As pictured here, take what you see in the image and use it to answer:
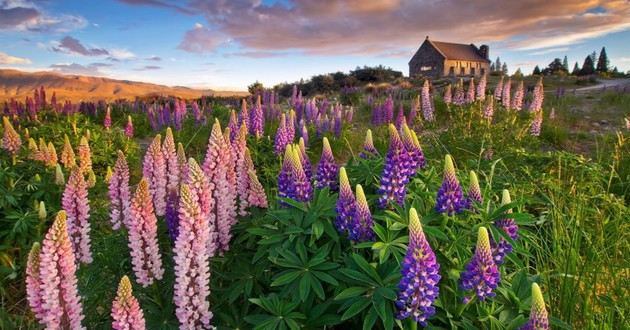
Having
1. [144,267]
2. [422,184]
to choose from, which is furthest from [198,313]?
[422,184]

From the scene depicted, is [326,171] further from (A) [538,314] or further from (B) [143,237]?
(A) [538,314]

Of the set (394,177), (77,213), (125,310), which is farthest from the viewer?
(77,213)

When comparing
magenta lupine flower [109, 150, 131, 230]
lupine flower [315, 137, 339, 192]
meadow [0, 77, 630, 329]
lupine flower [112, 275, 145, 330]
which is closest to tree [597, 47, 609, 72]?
meadow [0, 77, 630, 329]

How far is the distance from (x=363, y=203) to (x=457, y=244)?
0.56 metres

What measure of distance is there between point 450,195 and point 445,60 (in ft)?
184

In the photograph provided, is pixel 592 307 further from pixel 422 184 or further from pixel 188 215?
pixel 188 215

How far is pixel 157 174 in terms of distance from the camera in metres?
3.28

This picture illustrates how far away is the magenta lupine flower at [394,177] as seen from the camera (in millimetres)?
2643

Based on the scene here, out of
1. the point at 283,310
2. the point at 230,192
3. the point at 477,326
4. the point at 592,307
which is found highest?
the point at 230,192

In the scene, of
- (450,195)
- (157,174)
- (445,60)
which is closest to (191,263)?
(157,174)

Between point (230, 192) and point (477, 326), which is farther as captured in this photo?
point (230, 192)

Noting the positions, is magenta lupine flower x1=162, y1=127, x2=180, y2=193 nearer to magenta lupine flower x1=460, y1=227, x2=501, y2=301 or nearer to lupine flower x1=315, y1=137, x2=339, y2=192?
lupine flower x1=315, y1=137, x2=339, y2=192

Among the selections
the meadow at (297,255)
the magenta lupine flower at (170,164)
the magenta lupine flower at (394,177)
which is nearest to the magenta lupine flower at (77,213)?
the meadow at (297,255)

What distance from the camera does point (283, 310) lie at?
231cm
